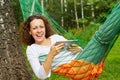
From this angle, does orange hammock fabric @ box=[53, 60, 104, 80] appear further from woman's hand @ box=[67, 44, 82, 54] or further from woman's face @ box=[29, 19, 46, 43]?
woman's face @ box=[29, 19, 46, 43]

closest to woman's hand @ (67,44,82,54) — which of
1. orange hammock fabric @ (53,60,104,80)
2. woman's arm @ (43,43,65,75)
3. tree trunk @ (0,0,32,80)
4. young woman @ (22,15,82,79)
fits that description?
young woman @ (22,15,82,79)

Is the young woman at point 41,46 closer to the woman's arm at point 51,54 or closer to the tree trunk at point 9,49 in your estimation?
the woman's arm at point 51,54

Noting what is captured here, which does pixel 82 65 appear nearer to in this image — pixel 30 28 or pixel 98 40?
pixel 98 40

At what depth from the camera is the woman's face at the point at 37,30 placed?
2953 millimetres

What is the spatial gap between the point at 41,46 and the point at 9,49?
1.39m

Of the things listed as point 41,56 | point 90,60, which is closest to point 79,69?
point 90,60

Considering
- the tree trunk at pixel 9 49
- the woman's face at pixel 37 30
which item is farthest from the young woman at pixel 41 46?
the tree trunk at pixel 9 49

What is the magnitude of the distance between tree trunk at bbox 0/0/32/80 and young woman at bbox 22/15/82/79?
123 cm

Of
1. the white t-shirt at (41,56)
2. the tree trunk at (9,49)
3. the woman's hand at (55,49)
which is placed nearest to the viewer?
the woman's hand at (55,49)

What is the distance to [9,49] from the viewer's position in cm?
433

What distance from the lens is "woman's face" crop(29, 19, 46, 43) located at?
9.69 ft

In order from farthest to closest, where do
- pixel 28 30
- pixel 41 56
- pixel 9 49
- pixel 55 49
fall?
pixel 9 49
pixel 28 30
pixel 41 56
pixel 55 49

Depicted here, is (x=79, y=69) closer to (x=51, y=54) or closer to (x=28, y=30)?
(x=51, y=54)

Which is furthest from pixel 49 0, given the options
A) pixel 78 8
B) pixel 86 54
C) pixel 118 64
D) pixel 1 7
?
pixel 86 54
